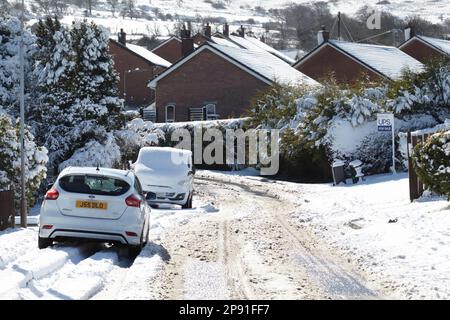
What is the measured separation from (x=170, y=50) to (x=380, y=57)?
120 ft

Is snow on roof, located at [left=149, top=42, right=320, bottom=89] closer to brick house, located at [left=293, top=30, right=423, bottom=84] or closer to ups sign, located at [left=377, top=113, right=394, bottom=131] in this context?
brick house, located at [left=293, top=30, right=423, bottom=84]

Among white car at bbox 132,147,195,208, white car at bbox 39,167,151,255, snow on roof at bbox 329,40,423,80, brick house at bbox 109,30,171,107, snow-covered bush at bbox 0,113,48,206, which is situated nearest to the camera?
white car at bbox 39,167,151,255

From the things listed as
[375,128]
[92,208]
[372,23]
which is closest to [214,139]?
[375,128]

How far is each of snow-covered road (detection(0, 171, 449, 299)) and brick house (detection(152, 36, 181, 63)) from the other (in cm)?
6891

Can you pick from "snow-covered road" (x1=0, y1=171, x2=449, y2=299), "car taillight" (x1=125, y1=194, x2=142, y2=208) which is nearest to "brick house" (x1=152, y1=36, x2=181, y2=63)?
"snow-covered road" (x1=0, y1=171, x2=449, y2=299)

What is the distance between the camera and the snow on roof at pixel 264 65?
51.7 meters

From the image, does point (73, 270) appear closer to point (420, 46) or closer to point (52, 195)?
point (52, 195)

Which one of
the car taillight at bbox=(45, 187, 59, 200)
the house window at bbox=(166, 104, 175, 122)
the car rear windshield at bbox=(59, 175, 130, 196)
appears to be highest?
the house window at bbox=(166, 104, 175, 122)

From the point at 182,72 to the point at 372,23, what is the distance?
62.4 metres

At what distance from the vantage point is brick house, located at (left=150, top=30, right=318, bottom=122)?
52.2m

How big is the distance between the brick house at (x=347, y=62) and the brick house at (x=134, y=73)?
20.7m

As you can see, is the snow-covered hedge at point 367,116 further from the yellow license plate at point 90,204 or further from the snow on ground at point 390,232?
the yellow license plate at point 90,204

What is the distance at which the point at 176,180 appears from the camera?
23.1 m
